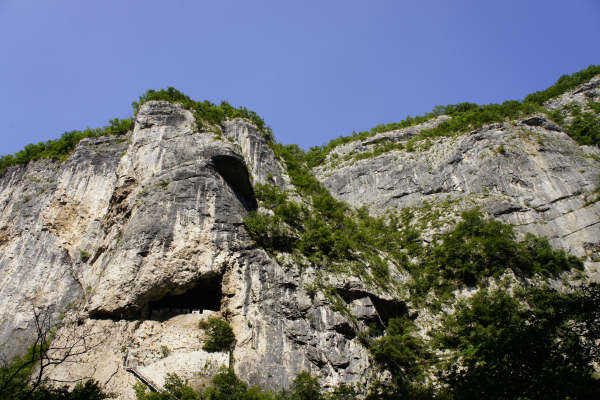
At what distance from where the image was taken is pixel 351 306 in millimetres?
19094

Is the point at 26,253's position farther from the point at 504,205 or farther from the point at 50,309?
the point at 504,205

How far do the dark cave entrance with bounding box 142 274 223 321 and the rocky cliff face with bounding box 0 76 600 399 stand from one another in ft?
0.21

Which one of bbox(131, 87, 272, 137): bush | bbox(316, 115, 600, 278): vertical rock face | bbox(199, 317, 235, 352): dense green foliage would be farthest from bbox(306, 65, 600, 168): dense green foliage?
bbox(199, 317, 235, 352): dense green foliage

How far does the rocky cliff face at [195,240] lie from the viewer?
51.8ft

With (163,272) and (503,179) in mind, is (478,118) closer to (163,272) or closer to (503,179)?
(503,179)

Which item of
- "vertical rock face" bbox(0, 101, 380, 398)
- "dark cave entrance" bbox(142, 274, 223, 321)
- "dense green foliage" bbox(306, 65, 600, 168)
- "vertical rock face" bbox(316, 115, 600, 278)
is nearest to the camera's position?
"vertical rock face" bbox(0, 101, 380, 398)

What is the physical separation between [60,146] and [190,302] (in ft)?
53.9

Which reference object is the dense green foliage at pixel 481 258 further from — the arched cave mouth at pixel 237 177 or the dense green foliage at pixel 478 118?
the dense green foliage at pixel 478 118

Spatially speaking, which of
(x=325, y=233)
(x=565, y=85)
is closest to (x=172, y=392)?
(x=325, y=233)

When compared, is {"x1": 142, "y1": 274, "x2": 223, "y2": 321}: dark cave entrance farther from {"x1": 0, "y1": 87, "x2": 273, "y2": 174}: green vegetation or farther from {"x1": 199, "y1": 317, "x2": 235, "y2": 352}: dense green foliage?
{"x1": 0, "y1": 87, "x2": 273, "y2": 174}: green vegetation

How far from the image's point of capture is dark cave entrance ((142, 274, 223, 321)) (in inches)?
672

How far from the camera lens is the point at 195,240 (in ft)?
59.8

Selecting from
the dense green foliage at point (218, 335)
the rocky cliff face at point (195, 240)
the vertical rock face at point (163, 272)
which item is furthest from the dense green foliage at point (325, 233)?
the dense green foliage at point (218, 335)

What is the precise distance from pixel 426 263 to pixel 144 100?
1986cm
